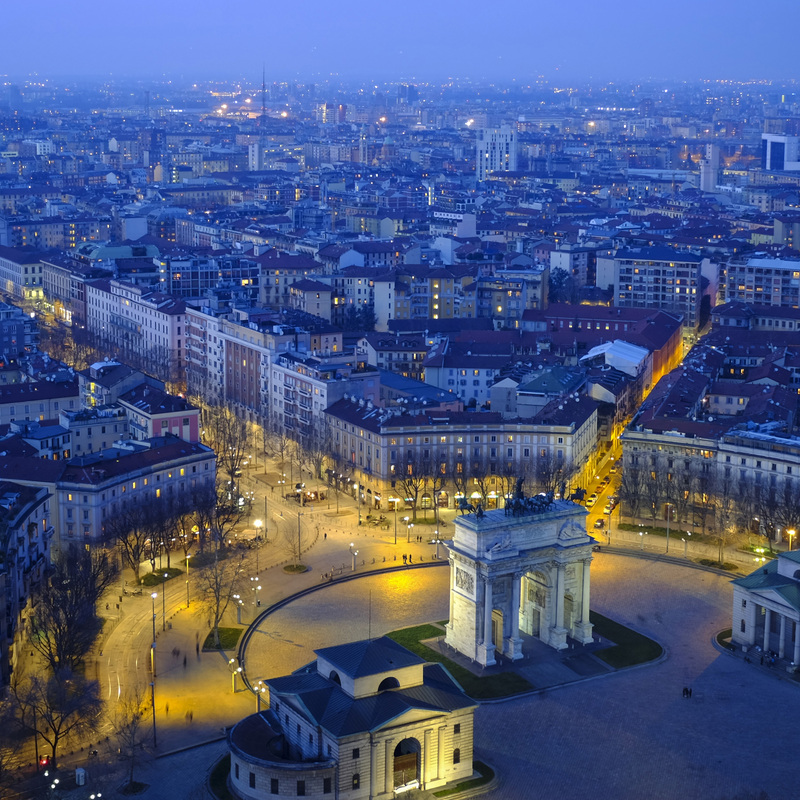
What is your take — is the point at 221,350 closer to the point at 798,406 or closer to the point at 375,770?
the point at 798,406

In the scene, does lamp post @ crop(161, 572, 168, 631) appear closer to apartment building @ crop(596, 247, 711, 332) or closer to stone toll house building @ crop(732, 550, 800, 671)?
stone toll house building @ crop(732, 550, 800, 671)

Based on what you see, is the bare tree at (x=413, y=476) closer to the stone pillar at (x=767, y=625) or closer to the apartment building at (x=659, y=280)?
the stone pillar at (x=767, y=625)

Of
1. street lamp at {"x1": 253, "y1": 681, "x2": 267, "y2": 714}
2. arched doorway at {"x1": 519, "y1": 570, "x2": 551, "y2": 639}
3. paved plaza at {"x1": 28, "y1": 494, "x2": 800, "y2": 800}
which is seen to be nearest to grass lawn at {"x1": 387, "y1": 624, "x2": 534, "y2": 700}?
paved plaza at {"x1": 28, "y1": 494, "x2": 800, "y2": 800}

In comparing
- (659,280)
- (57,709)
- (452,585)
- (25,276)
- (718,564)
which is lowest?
(718,564)

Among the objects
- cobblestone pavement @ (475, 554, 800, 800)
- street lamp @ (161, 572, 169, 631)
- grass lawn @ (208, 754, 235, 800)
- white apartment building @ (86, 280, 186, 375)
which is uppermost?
white apartment building @ (86, 280, 186, 375)

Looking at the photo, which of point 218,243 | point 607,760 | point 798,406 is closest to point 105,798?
point 607,760

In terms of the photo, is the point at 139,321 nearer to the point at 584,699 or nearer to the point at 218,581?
the point at 218,581

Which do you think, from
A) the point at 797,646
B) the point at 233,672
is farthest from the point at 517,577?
the point at 233,672
